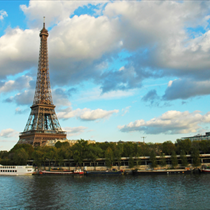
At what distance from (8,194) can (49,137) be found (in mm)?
95745

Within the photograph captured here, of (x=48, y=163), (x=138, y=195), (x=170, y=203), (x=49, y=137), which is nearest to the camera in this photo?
(x=170, y=203)

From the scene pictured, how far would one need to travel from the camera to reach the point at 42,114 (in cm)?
15800

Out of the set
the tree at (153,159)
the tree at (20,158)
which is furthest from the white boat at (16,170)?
the tree at (153,159)

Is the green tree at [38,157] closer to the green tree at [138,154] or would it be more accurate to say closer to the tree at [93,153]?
the tree at [93,153]

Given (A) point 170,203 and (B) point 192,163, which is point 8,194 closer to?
(A) point 170,203

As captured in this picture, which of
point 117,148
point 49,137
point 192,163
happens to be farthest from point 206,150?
point 49,137

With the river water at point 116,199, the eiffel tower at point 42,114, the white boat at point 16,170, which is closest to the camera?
the river water at point 116,199

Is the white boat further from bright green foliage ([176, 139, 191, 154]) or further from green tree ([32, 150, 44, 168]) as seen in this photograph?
bright green foliage ([176, 139, 191, 154])

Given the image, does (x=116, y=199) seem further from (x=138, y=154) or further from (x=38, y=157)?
(x=38, y=157)

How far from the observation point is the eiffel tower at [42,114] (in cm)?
15012

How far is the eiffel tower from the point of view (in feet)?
493

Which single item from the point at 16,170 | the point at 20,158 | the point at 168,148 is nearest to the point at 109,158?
the point at 168,148

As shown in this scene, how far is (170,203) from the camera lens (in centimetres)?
4453

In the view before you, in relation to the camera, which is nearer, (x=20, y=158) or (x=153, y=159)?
(x=153, y=159)
